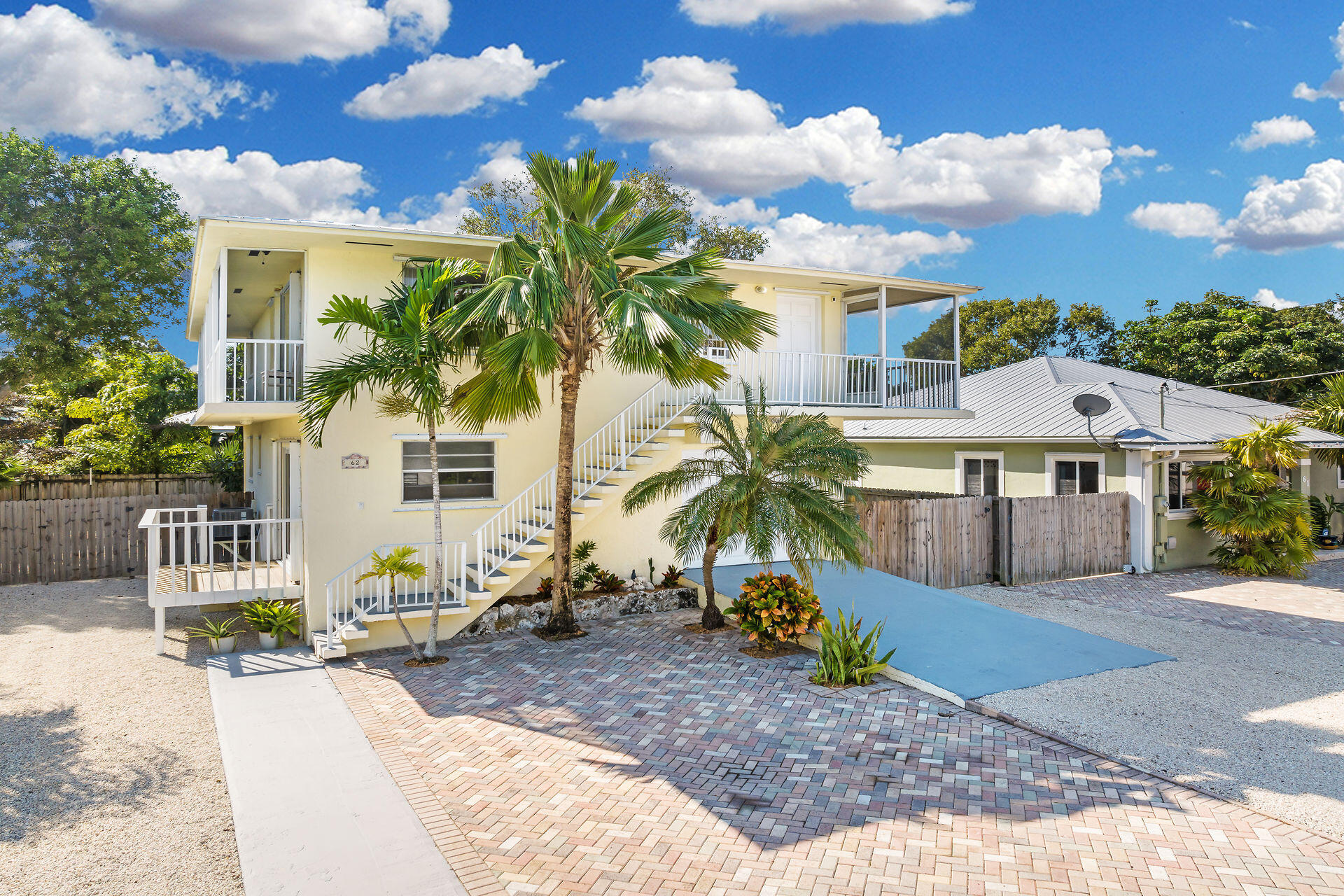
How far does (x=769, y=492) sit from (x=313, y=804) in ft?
20.5

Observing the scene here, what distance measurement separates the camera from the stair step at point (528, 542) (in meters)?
11.0

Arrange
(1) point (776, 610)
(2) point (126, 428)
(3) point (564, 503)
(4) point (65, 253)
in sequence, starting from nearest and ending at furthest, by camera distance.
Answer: (1) point (776, 610)
(3) point (564, 503)
(4) point (65, 253)
(2) point (126, 428)

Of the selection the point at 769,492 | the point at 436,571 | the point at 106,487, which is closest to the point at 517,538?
the point at 436,571

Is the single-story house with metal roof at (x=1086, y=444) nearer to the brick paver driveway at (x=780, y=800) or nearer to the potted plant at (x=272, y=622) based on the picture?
the brick paver driveway at (x=780, y=800)

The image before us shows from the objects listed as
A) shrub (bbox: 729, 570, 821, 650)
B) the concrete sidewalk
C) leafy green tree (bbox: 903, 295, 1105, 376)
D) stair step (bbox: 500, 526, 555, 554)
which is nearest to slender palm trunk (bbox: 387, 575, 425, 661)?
the concrete sidewalk

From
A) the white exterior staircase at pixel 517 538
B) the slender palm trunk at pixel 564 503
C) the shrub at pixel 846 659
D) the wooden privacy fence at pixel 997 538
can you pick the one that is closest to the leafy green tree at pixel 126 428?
the white exterior staircase at pixel 517 538

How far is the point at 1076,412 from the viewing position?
1798 centimetres

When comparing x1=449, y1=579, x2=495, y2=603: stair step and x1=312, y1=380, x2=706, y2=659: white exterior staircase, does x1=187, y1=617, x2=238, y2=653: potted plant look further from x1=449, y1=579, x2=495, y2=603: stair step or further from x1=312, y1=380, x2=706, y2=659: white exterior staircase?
x1=449, y1=579, x2=495, y2=603: stair step

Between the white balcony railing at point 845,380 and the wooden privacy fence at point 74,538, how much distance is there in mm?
11344

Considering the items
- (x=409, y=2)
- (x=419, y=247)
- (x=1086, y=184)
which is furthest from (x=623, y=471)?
(x=1086, y=184)

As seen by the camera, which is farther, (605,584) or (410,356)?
(605,584)

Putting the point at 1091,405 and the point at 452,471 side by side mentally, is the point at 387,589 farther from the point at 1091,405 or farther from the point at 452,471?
the point at 1091,405

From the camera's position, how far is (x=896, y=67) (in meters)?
25.1

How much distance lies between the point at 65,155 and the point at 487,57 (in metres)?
12.7
